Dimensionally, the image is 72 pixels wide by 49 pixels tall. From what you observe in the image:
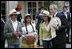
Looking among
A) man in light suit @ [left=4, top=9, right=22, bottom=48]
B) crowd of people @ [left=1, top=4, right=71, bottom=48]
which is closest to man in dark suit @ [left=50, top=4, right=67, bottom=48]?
crowd of people @ [left=1, top=4, right=71, bottom=48]

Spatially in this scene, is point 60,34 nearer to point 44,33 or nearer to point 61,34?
point 61,34

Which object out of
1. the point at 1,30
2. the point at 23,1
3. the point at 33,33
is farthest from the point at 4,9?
the point at 33,33

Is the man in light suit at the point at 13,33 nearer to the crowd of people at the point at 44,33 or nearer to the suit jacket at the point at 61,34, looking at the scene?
the crowd of people at the point at 44,33

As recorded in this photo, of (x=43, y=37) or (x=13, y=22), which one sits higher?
(x=13, y=22)

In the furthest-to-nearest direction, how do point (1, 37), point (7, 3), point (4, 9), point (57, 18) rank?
1. point (4, 9)
2. point (7, 3)
3. point (1, 37)
4. point (57, 18)

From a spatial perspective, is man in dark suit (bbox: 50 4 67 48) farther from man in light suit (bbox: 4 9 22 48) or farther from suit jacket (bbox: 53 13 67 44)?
man in light suit (bbox: 4 9 22 48)

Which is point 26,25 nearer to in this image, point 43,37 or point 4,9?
point 43,37

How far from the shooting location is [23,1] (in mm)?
18922

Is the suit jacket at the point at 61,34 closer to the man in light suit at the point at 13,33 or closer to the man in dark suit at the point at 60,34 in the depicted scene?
the man in dark suit at the point at 60,34

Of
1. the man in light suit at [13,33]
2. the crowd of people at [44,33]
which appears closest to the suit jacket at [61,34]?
the crowd of people at [44,33]

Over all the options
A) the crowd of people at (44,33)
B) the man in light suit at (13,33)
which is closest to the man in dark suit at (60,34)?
the crowd of people at (44,33)

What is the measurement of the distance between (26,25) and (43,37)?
573mm

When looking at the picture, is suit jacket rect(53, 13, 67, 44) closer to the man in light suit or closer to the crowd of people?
the crowd of people

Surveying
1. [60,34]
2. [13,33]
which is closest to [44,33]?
[60,34]
